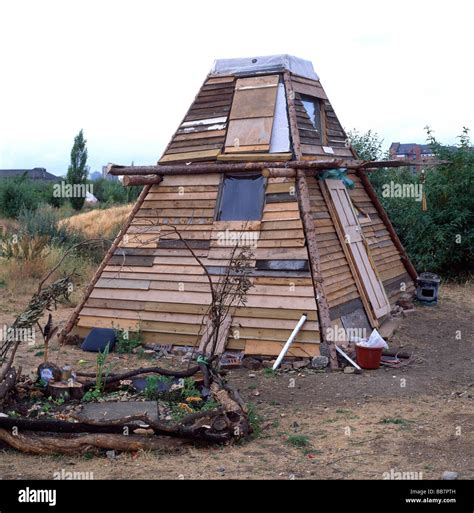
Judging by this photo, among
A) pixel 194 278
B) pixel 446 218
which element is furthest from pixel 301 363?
pixel 446 218

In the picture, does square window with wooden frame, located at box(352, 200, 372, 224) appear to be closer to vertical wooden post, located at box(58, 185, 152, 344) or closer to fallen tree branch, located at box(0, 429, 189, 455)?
vertical wooden post, located at box(58, 185, 152, 344)

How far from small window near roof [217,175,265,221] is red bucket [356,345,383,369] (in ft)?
8.61

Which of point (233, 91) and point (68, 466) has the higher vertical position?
point (233, 91)

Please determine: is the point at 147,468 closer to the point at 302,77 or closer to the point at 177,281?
the point at 177,281

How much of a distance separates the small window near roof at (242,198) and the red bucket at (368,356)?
8.61 feet

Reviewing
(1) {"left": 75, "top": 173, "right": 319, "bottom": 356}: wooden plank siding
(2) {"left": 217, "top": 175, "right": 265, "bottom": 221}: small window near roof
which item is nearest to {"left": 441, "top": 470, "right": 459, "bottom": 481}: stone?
(1) {"left": 75, "top": 173, "right": 319, "bottom": 356}: wooden plank siding

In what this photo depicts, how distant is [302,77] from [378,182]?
8418 mm

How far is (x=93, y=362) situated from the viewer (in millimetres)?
9867

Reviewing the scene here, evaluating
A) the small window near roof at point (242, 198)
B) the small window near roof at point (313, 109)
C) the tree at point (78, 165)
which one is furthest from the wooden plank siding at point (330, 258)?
the tree at point (78, 165)

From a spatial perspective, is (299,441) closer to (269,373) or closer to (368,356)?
(269,373)

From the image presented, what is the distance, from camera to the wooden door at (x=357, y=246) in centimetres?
1126

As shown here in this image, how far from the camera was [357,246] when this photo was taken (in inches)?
464

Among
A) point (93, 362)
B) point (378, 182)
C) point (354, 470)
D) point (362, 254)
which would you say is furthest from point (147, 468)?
point (378, 182)

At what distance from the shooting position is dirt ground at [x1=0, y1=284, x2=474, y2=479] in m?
5.90
